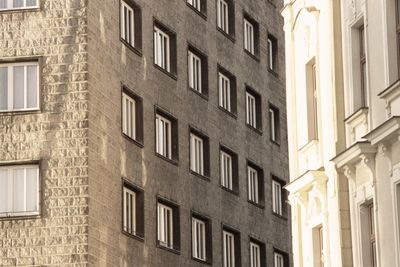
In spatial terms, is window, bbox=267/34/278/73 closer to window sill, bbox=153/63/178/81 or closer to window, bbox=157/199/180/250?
window sill, bbox=153/63/178/81

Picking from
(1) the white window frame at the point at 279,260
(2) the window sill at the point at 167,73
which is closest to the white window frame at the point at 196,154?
(2) the window sill at the point at 167,73

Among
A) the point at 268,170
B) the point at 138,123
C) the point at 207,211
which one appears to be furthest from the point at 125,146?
the point at 268,170

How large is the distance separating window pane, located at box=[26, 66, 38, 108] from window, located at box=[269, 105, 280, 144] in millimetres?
21340

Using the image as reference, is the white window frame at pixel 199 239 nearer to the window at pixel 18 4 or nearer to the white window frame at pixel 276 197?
the white window frame at pixel 276 197

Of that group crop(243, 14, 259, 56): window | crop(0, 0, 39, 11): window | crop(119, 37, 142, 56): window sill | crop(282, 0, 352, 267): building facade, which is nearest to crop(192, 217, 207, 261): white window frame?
crop(119, 37, 142, 56): window sill

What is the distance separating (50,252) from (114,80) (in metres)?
6.50

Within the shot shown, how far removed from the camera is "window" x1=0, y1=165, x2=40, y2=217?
46.2 m

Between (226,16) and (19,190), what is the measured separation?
18.7m

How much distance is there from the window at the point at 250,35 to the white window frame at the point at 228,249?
349 inches

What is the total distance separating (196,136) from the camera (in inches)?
2245

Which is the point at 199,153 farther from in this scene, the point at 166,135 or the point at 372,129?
the point at 372,129

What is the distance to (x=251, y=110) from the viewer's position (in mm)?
64250

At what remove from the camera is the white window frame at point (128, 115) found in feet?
163

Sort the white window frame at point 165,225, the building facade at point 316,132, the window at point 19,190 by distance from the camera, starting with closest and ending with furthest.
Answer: the building facade at point 316,132 < the window at point 19,190 < the white window frame at point 165,225
